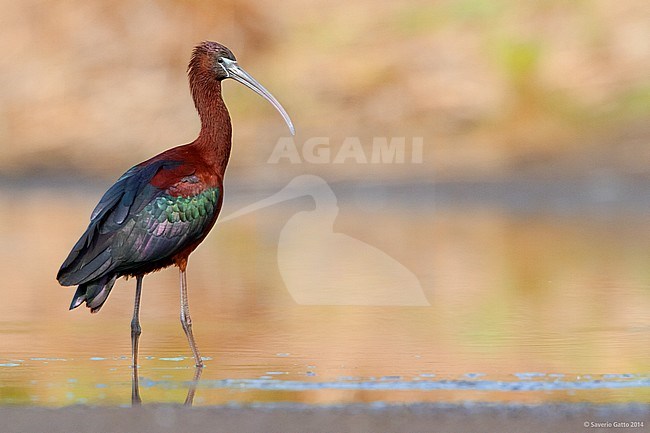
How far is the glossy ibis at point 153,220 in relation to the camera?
718 centimetres

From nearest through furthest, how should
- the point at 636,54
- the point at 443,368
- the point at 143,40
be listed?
the point at 443,368 → the point at 636,54 → the point at 143,40

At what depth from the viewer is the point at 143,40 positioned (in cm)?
2205

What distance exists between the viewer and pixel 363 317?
29.6 ft

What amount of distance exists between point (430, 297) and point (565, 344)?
2.22 m

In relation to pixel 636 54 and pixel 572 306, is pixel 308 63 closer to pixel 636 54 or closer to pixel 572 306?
pixel 636 54

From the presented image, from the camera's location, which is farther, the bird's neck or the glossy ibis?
the bird's neck

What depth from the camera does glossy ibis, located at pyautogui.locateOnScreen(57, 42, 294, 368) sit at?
283 inches

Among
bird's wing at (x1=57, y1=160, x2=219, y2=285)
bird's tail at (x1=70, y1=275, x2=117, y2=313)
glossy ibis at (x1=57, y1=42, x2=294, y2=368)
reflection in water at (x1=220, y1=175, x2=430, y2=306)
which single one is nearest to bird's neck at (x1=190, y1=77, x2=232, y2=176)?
glossy ibis at (x1=57, y1=42, x2=294, y2=368)

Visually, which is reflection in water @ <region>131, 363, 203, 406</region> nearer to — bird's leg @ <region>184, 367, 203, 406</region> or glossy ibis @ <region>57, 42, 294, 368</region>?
bird's leg @ <region>184, 367, 203, 406</region>

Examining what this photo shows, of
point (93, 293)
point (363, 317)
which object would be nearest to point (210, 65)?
point (93, 293)

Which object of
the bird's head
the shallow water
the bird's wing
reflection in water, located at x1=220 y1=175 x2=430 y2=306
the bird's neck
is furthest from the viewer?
reflection in water, located at x1=220 y1=175 x2=430 y2=306

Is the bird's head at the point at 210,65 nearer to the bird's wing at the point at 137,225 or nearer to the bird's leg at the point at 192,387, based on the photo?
the bird's wing at the point at 137,225

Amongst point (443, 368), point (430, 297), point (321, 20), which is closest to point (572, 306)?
point (430, 297)

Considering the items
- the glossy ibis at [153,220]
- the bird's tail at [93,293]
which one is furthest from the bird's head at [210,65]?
the bird's tail at [93,293]
